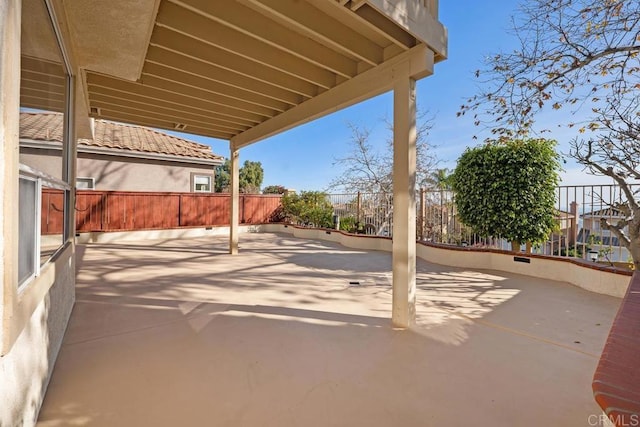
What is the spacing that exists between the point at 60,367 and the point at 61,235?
3.96 ft

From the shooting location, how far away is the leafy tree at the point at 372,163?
12.1m

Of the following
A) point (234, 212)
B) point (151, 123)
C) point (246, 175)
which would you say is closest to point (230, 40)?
point (151, 123)

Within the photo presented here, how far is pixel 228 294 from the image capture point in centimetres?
445

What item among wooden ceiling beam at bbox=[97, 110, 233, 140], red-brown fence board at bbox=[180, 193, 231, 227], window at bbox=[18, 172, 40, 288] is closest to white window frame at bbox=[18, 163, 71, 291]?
window at bbox=[18, 172, 40, 288]

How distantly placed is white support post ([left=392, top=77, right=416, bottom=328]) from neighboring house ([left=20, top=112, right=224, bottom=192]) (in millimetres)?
9681

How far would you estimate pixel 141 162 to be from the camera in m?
12.1

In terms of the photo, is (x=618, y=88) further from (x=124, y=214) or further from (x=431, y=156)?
(x=124, y=214)

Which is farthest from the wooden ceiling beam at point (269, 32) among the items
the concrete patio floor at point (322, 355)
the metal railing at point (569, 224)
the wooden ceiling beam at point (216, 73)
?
the metal railing at point (569, 224)

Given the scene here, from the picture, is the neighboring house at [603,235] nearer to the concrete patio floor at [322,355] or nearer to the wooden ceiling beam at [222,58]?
the concrete patio floor at [322,355]

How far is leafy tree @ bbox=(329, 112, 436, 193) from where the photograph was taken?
12.1 m

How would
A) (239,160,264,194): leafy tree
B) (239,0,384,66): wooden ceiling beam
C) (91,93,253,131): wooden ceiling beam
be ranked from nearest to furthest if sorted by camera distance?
(239,0,384,66): wooden ceiling beam, (91,93,253,131): wooden ceiling beam, (239,160,264,194): leafy tree

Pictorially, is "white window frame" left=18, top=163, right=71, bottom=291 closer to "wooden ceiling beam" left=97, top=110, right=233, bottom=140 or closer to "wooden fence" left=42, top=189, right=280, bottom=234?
"wooden ceiling beam" left=97, top=110, right=233, bottom=140

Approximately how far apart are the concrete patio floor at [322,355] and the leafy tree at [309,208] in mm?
6688

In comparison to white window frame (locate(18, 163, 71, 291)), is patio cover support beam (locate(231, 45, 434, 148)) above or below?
above
